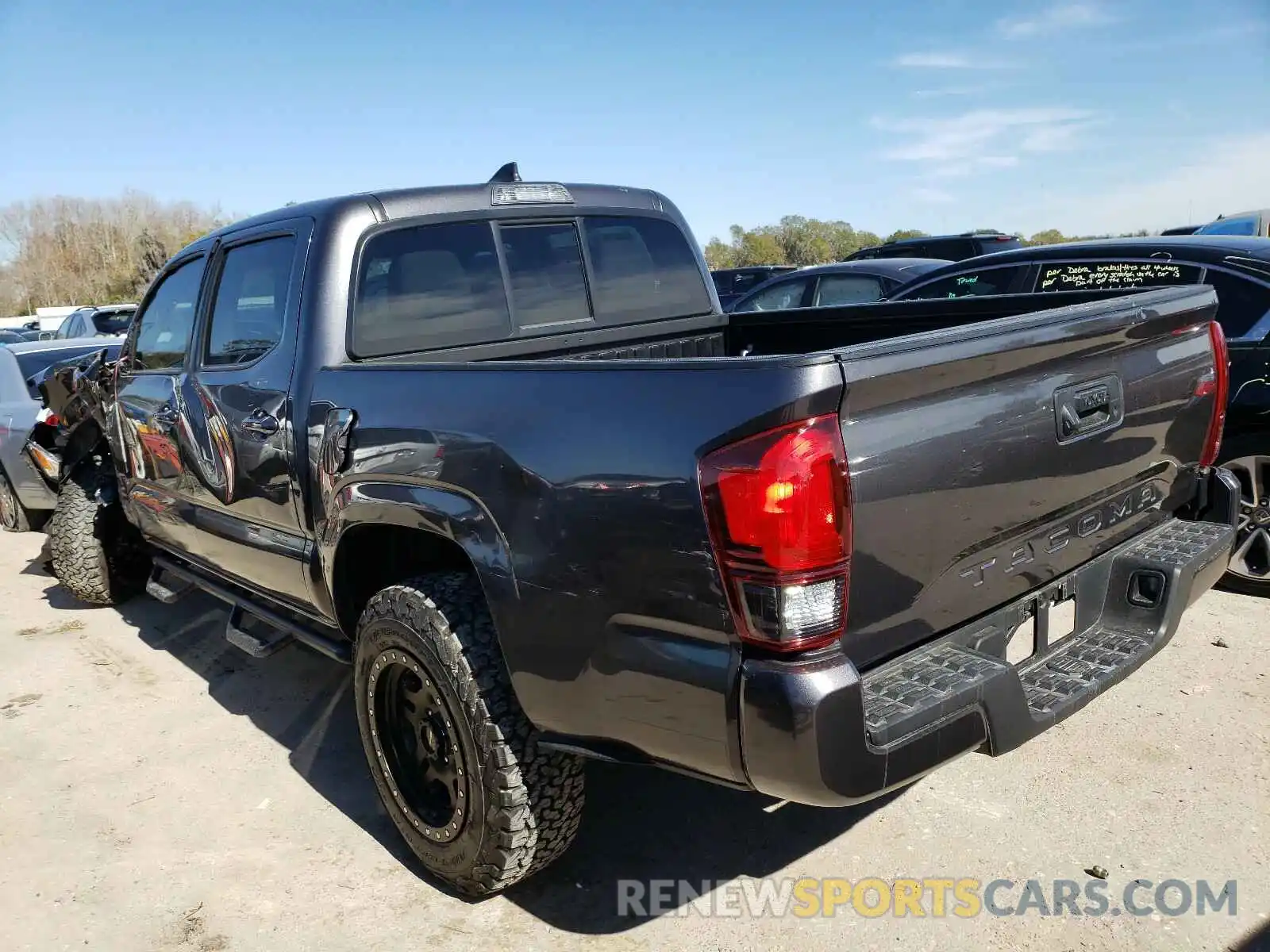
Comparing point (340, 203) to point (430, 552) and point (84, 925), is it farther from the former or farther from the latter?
point (84, 925)

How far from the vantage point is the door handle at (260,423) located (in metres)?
3.32

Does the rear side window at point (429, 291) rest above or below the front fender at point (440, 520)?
above

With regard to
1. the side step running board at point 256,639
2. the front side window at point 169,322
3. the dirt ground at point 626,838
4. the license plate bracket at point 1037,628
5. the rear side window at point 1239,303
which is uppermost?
the front side window at point 169,322

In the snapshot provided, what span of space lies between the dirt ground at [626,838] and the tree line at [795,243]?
118 feet

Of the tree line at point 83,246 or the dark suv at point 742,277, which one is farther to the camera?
the tree line at point 83,246

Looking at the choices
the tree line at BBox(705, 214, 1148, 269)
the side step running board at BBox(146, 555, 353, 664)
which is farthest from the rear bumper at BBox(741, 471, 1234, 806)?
the tree line at BBox(705, 214, 1148, 269)

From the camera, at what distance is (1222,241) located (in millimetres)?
4883

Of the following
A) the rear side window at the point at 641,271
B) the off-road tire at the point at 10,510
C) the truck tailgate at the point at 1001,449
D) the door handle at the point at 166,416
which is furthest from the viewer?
the off-road tire at the point at 10,510

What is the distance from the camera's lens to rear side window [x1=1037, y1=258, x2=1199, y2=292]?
4.84 meters

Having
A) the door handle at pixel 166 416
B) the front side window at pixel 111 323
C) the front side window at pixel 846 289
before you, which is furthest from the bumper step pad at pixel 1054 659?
the front side window at pixel 111 323

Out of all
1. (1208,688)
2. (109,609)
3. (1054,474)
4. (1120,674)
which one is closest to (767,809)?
(1120,674)

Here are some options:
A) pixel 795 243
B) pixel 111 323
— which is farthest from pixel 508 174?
pixel 795 243

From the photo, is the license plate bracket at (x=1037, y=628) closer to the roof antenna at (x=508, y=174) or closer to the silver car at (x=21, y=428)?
the roof antenna at (x=508, y=174)

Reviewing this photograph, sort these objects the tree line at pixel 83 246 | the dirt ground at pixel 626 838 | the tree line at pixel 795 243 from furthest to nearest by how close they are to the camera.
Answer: the tree line at pixel 83 246 → the tree line at pixel 795 243 → the dirt ground at pixel 626 838
